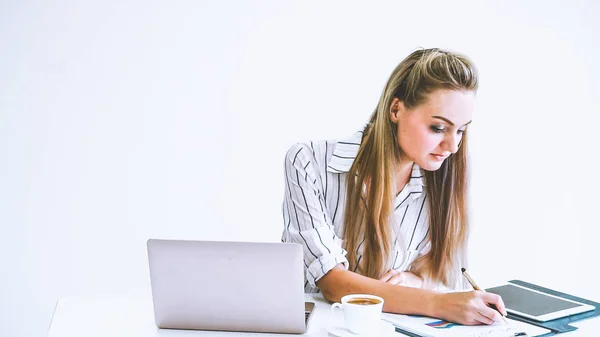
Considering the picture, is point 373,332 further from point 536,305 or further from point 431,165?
point 431,165

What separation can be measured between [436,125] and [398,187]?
10.3 inches

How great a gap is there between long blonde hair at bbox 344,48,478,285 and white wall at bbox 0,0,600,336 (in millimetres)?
782

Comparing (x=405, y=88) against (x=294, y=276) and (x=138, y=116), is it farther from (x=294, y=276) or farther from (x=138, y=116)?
(x=138, y=116)

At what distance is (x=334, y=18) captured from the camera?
11.4ft

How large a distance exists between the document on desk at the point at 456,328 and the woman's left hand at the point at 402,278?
307 millimetres

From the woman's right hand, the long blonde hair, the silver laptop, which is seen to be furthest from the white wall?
the silver laptop

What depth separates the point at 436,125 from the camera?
6.57ft

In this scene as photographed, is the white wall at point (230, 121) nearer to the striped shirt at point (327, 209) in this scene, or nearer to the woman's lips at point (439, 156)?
the striped shirt at point (327, 209)

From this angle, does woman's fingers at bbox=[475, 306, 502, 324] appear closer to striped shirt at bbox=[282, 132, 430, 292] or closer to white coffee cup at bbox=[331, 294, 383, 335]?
white coffee cup at bbox=[331, 294, 383, 335]

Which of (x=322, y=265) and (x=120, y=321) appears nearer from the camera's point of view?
(x=120, y=321)

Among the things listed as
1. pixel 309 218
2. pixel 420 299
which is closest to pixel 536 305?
pixel 420 299

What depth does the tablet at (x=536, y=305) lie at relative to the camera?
171 cm

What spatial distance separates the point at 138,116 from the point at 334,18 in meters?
1.01

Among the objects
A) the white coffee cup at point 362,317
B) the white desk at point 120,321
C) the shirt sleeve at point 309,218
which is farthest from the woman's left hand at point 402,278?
the white coffee cup at point 362,317
